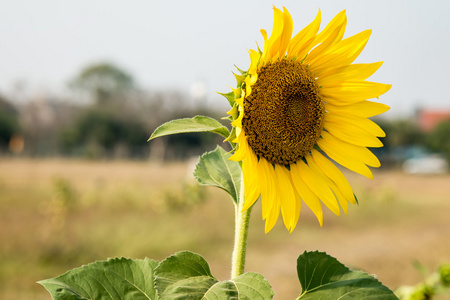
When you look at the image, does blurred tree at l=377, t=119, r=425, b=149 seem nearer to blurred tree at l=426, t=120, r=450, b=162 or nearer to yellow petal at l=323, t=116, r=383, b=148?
blurred tree at l=426, t=120, r=450, b=162

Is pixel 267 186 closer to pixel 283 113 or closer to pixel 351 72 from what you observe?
pixel 283 113

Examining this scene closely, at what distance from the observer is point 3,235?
6547 millimetres

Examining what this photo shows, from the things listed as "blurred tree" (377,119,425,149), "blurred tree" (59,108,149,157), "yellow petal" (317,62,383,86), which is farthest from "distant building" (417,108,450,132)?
"yellow petal" (317,62,383,86)

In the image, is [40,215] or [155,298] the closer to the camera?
[155,298]

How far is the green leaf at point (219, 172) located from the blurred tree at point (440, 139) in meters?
25.4

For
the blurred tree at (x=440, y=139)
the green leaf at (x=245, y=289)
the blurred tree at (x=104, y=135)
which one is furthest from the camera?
the blurred tree at (x=440, y=139)

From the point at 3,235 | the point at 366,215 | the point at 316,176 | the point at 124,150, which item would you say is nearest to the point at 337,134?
the point at 316,176

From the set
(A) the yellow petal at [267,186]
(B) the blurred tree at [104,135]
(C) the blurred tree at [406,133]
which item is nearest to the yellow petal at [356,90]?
(A) the yellow petal at [267,186]

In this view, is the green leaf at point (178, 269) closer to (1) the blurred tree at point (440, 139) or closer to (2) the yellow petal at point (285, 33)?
(2) the yellow petal at point (285, 33)

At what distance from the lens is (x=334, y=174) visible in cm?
100

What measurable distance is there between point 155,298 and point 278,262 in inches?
264

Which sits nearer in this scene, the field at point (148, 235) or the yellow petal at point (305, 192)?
the yellow petal at point (305, 192)

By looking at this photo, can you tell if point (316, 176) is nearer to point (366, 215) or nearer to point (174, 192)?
point (174, 192)

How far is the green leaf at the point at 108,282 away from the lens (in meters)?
0.89
